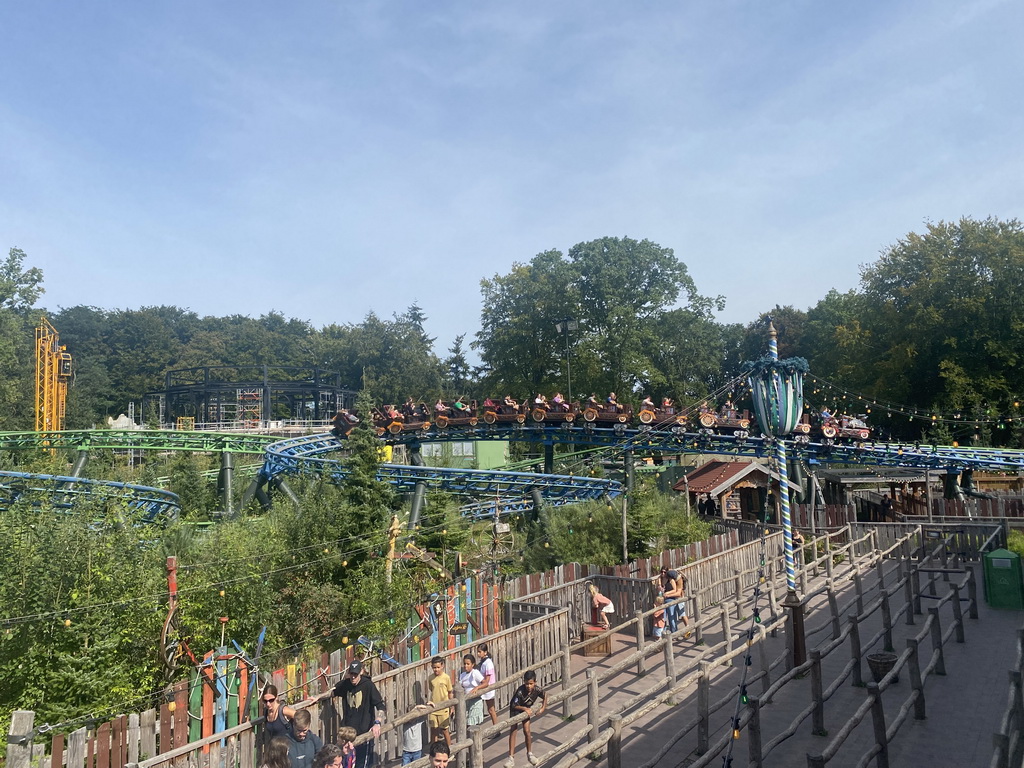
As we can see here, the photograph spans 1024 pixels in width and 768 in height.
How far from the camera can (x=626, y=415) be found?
32.0 metres

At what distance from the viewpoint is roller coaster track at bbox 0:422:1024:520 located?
28141mm

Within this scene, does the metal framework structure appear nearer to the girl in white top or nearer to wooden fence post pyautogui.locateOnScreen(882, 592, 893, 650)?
the girl in white top

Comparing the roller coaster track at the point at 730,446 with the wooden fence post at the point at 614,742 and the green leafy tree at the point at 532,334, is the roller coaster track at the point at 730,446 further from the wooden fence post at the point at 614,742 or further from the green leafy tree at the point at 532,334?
the wooden fence post at the point at 614,742

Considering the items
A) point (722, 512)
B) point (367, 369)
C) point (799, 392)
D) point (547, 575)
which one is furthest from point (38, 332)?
point (799, 392)

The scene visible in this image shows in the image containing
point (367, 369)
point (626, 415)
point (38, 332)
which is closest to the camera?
point (626, 415)

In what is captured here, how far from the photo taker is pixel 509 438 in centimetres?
3322

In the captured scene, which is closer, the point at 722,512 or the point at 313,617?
the point at 313,617

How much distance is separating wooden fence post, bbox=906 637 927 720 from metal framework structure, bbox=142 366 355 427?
5091 centimetres

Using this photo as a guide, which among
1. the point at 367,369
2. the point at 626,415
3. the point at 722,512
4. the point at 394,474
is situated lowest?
the point at 722,512

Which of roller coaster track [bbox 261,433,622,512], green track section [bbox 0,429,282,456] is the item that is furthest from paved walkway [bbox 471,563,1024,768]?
green track section [bbox 0,429,282,456]

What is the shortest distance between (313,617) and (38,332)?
46.6 meters

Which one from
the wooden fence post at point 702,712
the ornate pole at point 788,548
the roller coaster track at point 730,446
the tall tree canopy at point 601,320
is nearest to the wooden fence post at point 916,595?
the ornate pole at point 788,548

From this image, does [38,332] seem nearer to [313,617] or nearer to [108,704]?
[313,617]

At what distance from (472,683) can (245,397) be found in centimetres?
7715
